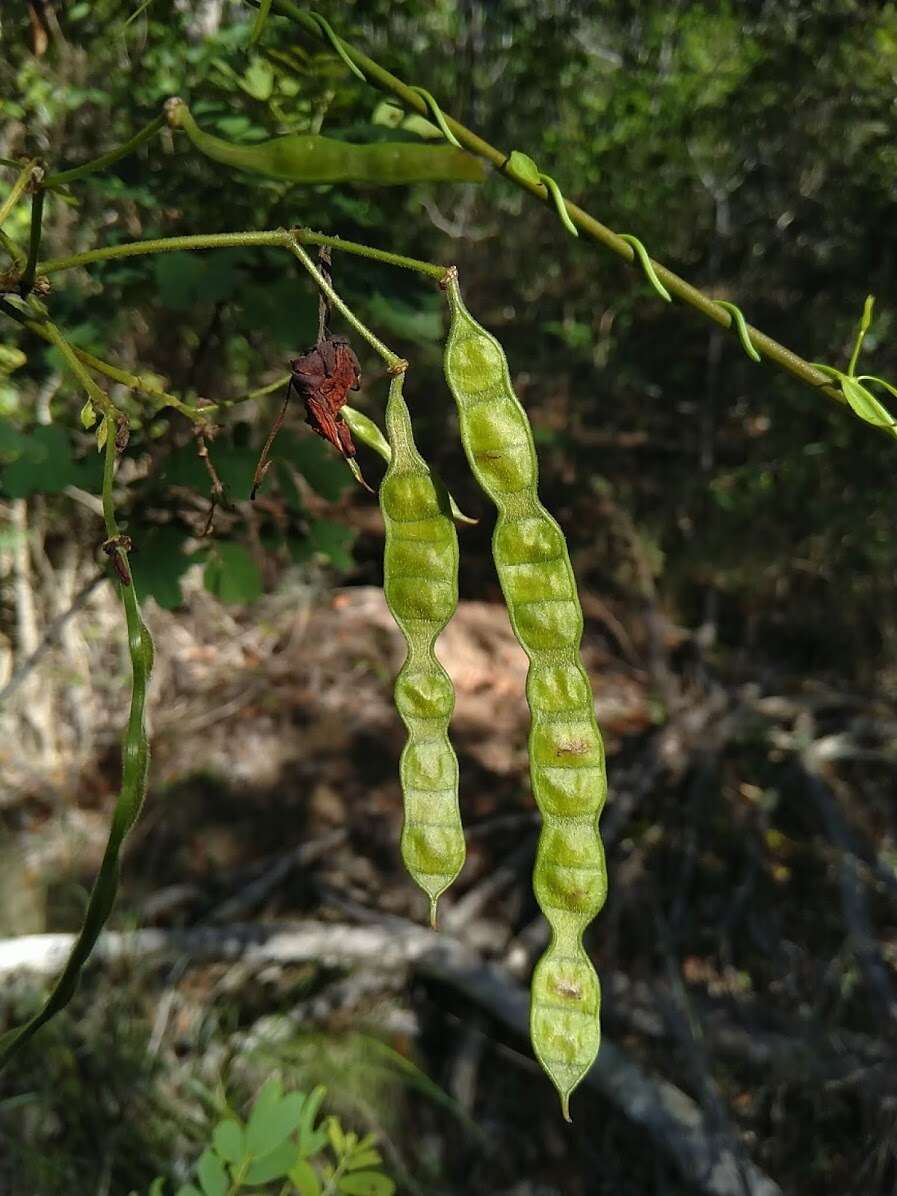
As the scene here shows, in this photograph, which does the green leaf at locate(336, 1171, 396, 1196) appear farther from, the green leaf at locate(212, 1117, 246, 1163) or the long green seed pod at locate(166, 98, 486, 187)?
the long green seed pod at locate(166, 98, 486, 187)

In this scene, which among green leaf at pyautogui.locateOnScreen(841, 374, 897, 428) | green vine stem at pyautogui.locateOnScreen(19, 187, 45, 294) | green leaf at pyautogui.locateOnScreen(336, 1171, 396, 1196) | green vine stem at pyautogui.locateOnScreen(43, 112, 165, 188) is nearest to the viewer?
green vine stem at pyautogui.locateOnScreen(43, 112, 165, 188)

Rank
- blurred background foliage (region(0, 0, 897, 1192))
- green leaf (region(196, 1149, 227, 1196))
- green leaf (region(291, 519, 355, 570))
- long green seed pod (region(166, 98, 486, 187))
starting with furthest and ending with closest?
1. green leaf (region(291, 519, 355, 570))
2. blurred background foliage (region(0, 0, 897, 1192))
3. green leaf (region(196, 1149, 227, 1196))
4. long green seed pod (region(166, 98, 486, 187))

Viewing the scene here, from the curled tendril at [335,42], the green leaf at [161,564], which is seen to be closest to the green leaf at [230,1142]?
the green leaf at [161,564]

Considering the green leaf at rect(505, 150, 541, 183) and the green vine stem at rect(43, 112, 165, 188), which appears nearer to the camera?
the green vine stem at rect(43, 112, 165, 188)

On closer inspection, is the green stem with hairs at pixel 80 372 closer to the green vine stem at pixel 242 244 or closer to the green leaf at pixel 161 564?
the green vine stem at pixel 242 244

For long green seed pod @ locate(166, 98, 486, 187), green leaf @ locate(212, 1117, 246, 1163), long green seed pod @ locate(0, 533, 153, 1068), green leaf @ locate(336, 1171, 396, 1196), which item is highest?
long green seed pod @ locate(166, 98, 486, 187)

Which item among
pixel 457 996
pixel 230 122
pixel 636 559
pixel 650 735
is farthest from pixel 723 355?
pixel 230 122

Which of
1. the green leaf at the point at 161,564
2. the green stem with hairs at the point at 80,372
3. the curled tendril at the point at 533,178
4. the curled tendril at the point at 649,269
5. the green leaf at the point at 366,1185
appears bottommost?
the green leaf at the point at 366,1185

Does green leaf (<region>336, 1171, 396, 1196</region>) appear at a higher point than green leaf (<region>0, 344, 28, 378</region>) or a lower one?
lower

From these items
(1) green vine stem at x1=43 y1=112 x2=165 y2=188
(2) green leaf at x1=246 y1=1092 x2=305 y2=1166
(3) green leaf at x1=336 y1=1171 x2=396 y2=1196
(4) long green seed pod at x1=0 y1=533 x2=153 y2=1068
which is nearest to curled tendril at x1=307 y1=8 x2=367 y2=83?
(1) green vine stem at x1=43 y1=112 x2=165 y2=188
